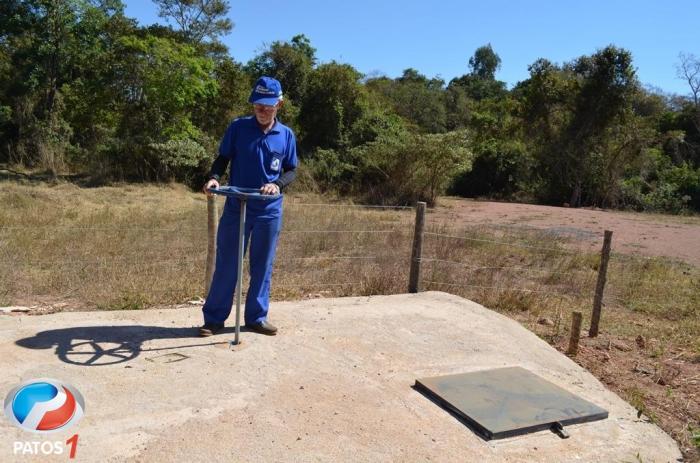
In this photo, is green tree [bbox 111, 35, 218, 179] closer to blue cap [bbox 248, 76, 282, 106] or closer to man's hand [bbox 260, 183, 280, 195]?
blue cap [bbox 248, 76, 282, 106]

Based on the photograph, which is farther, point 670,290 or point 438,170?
point 438,170

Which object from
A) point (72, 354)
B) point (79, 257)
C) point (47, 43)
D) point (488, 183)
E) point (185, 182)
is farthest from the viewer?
point (488, 183)

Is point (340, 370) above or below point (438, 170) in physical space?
below

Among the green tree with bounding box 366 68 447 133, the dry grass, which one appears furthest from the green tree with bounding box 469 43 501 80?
the dry grass

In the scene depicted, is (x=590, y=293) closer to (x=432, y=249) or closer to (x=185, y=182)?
(x=432, y=249)

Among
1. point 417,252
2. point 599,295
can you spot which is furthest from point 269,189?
point 599,295

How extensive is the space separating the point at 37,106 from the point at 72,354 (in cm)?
2043

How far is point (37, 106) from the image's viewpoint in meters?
21.8

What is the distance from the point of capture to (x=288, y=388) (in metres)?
4.25

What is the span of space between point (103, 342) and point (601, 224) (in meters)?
16.4

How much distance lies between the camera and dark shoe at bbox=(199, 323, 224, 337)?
5.05m

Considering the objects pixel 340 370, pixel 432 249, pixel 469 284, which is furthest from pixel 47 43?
pixel 340 370

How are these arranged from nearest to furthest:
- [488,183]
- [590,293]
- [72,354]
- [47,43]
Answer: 1. [72,354]
2. [590,293]
3. [47,43]
4. [488,183]

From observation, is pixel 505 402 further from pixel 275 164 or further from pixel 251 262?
pixel 275 164
